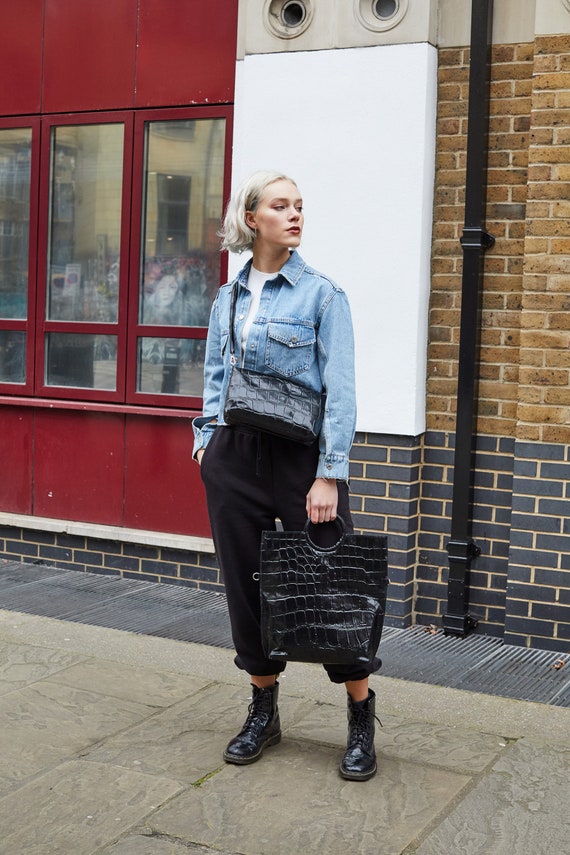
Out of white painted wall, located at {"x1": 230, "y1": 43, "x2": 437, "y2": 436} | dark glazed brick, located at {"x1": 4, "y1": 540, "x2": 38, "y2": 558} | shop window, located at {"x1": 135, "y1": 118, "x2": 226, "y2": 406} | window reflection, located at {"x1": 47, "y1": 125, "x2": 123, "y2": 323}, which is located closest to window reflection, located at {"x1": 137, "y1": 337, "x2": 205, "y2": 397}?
shop window, located at {"x1": 135, "y1": 118, "x2": 226, "y2": 406}

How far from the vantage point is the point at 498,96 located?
18.8ft

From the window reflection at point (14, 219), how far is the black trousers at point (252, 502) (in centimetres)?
389

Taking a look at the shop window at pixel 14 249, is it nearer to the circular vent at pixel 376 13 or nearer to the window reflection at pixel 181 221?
the window reflection at pixel 181 221

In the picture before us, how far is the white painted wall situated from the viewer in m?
5.75

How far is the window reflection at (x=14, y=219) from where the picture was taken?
24.4ft

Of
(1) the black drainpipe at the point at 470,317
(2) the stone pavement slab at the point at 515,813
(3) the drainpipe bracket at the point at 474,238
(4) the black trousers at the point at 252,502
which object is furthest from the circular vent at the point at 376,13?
(2) the stone pavement slab at the point at 515,813

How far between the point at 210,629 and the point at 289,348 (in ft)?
8.21

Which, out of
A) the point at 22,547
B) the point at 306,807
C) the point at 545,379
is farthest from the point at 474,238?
the point at 22,547

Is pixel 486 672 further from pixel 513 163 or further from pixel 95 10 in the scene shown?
pixel 95 10

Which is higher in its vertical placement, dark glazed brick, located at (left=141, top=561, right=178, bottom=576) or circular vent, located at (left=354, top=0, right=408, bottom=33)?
circular vent, located at (left=354, top=0, right=408, bottom=33)

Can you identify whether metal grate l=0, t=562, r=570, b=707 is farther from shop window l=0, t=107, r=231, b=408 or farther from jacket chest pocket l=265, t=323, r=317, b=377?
jacket chest pocket l=265, t=323, r=317, b=377

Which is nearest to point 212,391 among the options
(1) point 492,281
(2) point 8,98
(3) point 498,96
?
(1) point 492,281

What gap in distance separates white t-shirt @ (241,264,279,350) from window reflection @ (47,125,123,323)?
325 centimetres

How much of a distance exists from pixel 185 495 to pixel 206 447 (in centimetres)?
283
